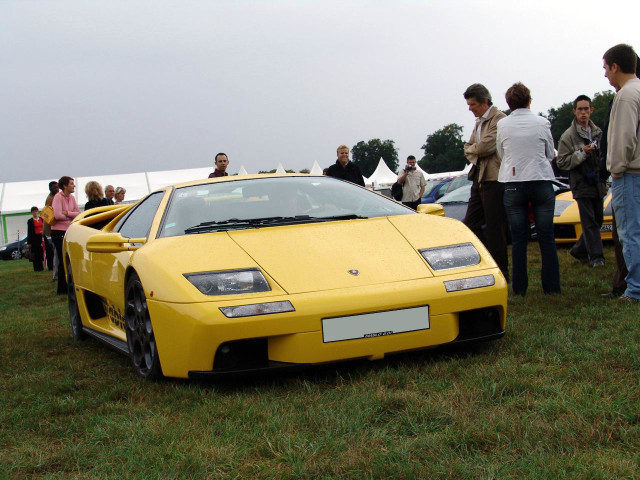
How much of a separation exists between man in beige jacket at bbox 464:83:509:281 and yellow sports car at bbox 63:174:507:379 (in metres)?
2.15

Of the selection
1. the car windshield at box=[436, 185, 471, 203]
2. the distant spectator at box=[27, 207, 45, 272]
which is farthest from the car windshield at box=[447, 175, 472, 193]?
the distant spectator at box=[27, 207, 45, 272]

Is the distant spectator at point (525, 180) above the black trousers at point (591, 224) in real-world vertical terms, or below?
above

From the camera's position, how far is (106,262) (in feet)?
15.6

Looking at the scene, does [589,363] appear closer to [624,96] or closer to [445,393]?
[445,393]

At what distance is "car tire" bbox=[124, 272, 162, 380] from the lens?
383 centimetres

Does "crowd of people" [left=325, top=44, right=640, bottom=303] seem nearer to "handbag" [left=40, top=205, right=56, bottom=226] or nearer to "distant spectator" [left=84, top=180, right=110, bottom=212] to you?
"distant spectator" [left=84, top=180, right=110, bottom=212]

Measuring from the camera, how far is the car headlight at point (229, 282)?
351 cm

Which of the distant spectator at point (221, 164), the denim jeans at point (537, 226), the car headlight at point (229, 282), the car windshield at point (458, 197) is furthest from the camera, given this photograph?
the car windshield at point (458, 197)

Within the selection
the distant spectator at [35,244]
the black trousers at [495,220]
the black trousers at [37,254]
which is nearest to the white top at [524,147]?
the black trousers at [495,220]

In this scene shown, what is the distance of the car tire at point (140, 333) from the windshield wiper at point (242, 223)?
17.2 inches

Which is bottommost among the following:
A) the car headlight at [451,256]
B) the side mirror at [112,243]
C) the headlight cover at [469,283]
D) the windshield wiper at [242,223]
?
the headlight cover at [469,283]

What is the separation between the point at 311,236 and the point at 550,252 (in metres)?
2.43

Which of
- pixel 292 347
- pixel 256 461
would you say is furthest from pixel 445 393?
pixel 256 461

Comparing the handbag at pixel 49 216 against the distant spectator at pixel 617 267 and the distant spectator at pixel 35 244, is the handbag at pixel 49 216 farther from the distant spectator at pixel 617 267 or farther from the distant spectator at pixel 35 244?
the distant spectator at pixel 617 267
